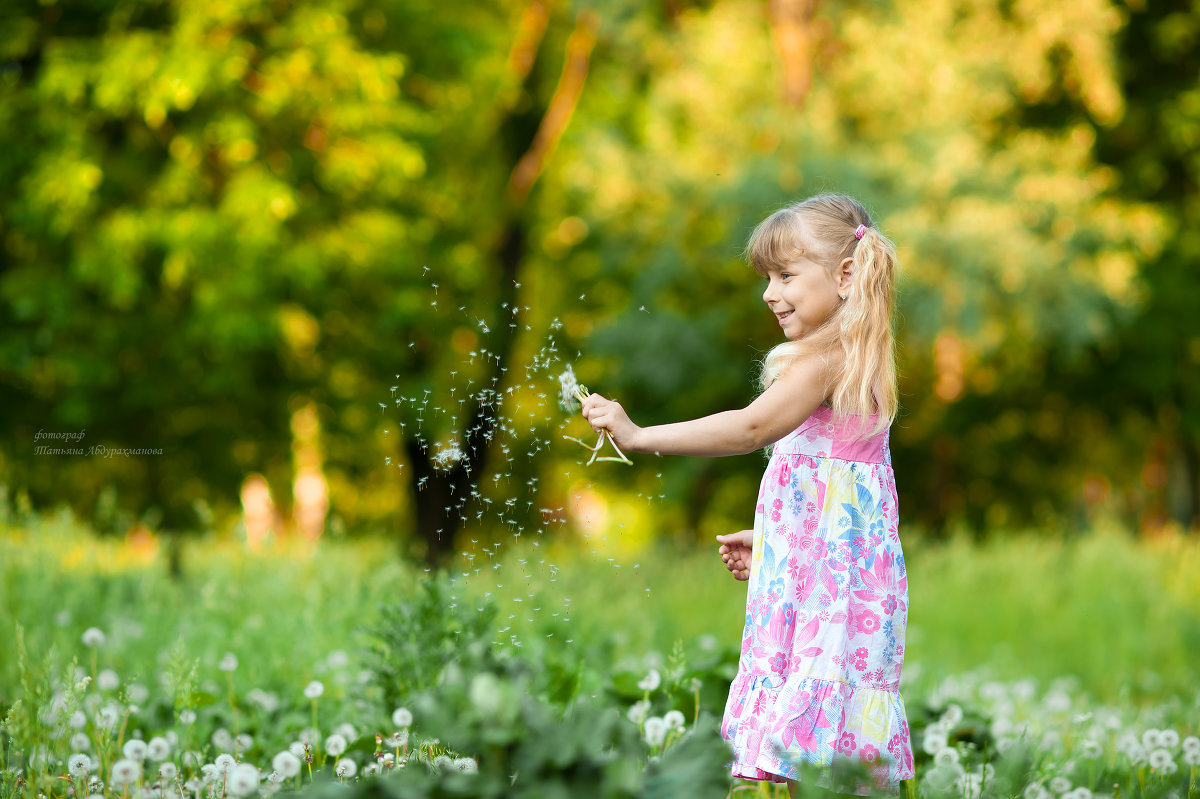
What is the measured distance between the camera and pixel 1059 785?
10.7 feet

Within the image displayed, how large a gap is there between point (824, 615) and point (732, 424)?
52cm

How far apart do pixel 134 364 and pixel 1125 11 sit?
14.9 meters

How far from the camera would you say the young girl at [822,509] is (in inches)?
98.5

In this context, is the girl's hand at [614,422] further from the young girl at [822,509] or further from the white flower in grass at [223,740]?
the white flower in grass at [223,740]

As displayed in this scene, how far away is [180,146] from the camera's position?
9.05 metres

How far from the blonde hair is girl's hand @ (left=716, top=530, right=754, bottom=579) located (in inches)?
16.9

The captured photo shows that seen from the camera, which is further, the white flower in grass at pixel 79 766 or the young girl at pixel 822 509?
the white flower in grass at pixel 79 766

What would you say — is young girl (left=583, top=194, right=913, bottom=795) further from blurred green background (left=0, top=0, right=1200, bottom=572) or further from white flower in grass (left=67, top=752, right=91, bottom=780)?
blurred green background (left=0, top=0, right=1200, bottom=572)

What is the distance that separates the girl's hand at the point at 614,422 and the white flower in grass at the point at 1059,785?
Answer: 1.79 meters

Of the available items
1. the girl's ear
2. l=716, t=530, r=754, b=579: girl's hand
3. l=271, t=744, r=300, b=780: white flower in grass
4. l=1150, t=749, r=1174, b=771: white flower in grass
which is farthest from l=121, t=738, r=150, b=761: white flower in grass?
l=1150, t=749, r=1174, b=771: white flower in grass

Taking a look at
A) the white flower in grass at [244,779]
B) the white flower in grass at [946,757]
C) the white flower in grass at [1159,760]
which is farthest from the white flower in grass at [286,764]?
the white flower in grass at [1159,760]

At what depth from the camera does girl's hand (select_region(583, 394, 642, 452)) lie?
2.38 metres

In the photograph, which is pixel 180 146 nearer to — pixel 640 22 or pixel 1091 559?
pixel 640 22

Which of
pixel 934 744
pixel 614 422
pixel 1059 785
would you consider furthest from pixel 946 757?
pixel 614 422
